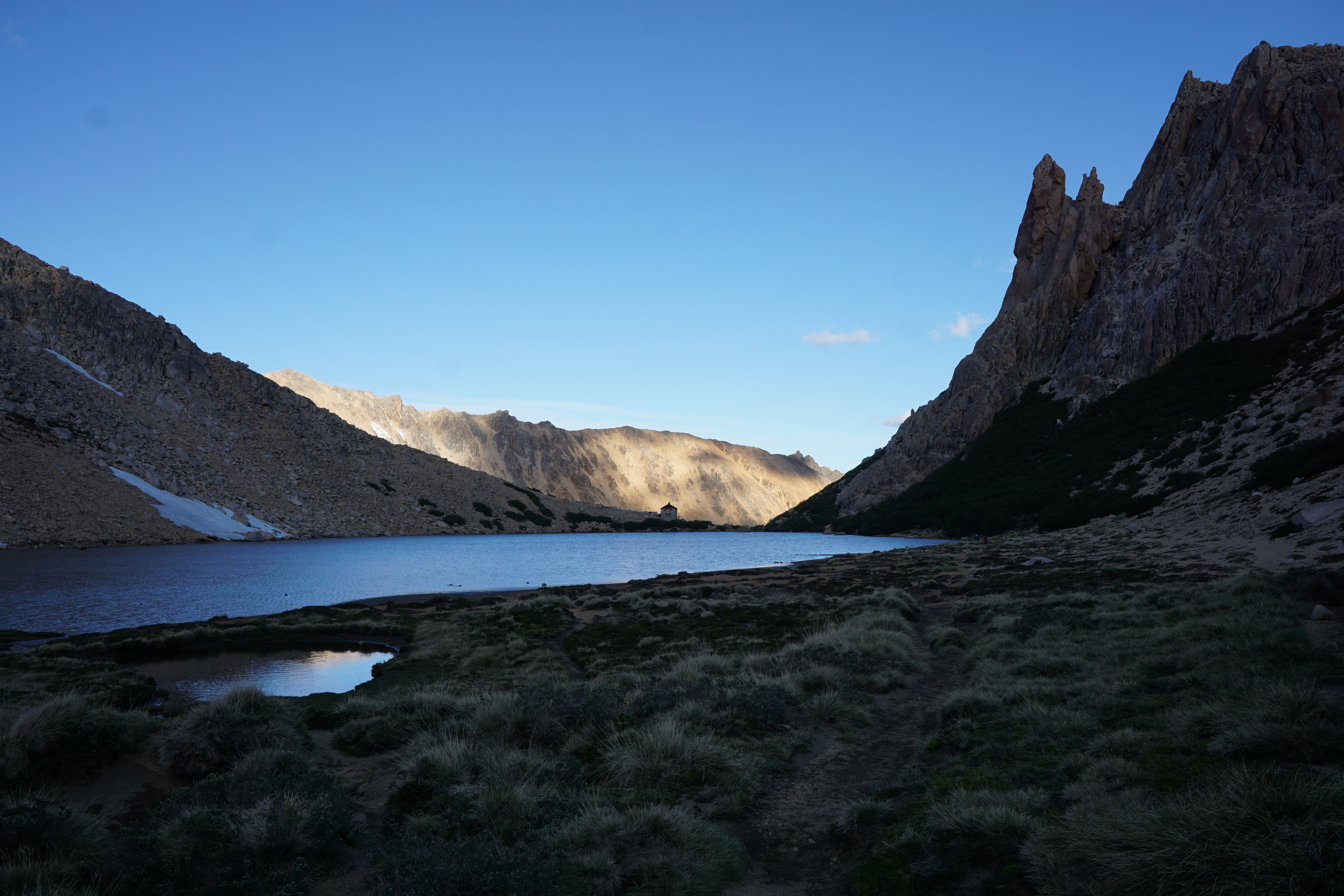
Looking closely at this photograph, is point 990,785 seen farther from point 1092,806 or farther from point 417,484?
point 417,484

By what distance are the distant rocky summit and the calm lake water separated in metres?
34.1

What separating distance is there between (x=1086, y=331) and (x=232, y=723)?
109 meters

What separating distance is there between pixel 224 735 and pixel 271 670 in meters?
12.5

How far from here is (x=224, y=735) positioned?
9.28 meters

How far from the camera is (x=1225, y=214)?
7775 cm

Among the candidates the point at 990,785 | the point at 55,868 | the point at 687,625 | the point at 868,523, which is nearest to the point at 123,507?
the point at 687,625

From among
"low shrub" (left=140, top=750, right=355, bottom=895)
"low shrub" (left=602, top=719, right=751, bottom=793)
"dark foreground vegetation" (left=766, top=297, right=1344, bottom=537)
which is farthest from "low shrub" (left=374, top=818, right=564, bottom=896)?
"dark foreground vegetation" (left=766, top=297, right=1344, bottom=537)

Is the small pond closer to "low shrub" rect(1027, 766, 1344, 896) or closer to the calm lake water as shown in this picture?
the calm lake water

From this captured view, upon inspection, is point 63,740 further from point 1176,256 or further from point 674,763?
point 1176,256

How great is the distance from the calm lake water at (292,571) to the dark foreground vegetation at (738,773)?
1697 centimetres

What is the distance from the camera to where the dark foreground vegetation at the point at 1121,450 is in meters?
48.8

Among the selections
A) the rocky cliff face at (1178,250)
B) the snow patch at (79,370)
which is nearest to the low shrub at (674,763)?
the rocky cliff face at (1178,250)

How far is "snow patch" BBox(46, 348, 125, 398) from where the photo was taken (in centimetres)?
7788

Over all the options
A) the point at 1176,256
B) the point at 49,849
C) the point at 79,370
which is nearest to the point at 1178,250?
the point at 1176,256
